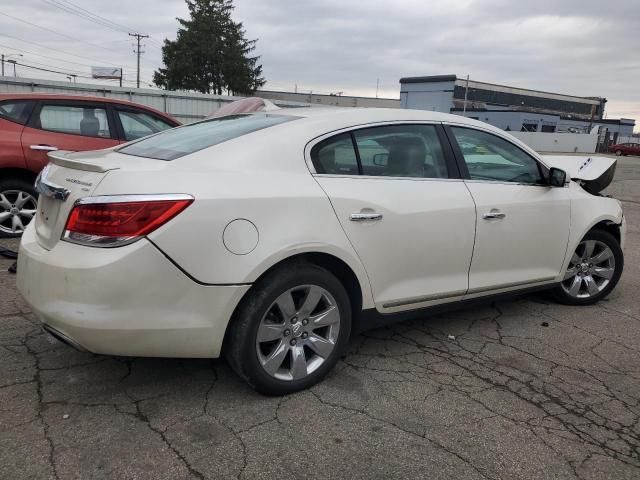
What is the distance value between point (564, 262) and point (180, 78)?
54.7 m

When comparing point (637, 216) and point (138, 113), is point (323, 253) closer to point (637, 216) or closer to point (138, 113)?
point (138, 113)

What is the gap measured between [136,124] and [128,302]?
15.7 ft

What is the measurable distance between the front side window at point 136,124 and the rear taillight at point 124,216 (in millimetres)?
4430

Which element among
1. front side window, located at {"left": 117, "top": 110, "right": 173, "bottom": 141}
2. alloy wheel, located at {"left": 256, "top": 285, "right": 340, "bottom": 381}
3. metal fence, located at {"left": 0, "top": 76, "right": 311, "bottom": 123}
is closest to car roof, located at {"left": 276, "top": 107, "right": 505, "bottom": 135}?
alloy wheel, located at {"left": 256, "top": 285, "right": 340, "bottom": 381}

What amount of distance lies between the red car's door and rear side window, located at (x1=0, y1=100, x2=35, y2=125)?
0.07 meters

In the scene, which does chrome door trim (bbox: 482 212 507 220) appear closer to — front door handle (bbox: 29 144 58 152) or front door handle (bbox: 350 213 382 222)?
front door handle (bbox: 350 213 382 222)

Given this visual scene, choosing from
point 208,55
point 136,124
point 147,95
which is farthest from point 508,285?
point 208,55

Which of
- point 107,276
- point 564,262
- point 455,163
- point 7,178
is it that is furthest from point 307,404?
point 7,178

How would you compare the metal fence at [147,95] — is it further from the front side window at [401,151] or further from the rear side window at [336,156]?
the rear side window at [336,156]

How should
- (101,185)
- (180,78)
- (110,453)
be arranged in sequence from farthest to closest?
(180,78) < (101,185) < (110,453)

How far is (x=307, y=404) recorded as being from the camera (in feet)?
9.52

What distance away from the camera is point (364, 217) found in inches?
121

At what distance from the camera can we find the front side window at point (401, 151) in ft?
10.8

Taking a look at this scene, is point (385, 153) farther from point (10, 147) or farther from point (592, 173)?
point (10, 147)
